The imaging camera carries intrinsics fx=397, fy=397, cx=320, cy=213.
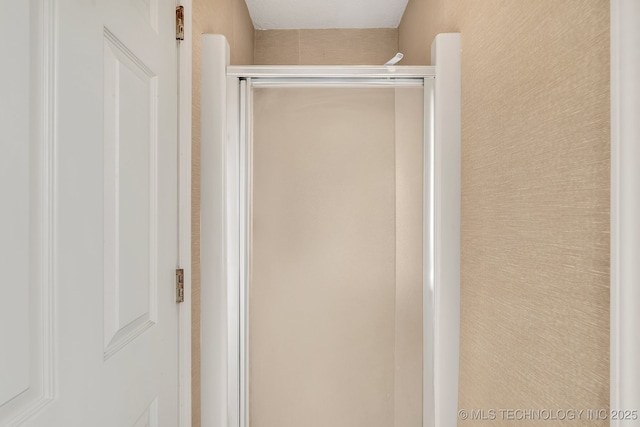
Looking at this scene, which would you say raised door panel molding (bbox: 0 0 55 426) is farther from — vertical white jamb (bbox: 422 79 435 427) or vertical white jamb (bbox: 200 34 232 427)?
vertical white jamb (bbox: 422 79 435 427)

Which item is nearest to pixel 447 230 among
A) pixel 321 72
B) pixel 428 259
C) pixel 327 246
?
pixel 428 259

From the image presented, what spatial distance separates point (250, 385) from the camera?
138 cm

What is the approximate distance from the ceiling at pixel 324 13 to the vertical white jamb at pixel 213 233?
3.39 feet

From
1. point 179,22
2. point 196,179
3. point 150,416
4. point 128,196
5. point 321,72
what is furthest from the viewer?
point 321,72

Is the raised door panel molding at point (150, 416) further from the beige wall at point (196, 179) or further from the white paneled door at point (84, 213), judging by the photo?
the beige wall at point (196, 179)

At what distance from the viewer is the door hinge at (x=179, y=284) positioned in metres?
1.06

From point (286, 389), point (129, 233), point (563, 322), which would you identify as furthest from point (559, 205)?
point (286, 389)

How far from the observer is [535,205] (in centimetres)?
83

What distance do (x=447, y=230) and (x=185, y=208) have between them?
31.4 inches

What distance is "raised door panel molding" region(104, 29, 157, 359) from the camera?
2.35ft

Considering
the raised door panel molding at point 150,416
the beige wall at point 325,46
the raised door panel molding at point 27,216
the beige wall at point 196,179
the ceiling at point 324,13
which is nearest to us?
the raised door panel molding at point 27,216

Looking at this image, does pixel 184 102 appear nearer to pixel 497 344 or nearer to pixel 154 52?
pixel 154 52
